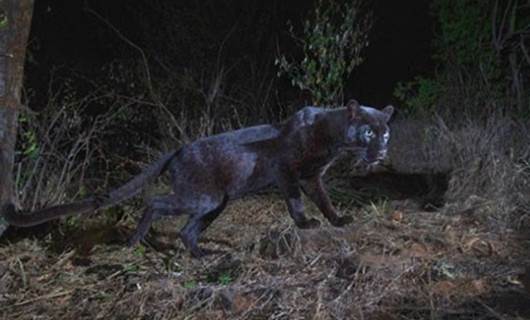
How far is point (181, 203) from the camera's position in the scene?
5504 mm

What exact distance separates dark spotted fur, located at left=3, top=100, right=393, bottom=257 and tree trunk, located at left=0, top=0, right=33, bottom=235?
78 cm

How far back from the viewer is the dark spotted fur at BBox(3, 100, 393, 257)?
5.53 metres

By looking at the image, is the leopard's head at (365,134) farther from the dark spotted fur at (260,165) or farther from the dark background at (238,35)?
the dark background at (238,35)

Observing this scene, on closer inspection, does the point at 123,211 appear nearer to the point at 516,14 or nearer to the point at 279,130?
the point at 279,130

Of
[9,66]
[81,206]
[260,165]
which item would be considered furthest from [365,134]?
[9,66]

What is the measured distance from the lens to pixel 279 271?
500 centimetres

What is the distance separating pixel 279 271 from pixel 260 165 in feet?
3.41

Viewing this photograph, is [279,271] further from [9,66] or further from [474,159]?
[474,159]

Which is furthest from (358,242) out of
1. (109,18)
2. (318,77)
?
(109,18)

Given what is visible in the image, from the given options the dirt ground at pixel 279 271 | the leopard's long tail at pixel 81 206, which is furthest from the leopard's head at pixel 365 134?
the leopard's long tail at pixel 81 206

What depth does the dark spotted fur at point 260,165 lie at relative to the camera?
18.1 feet

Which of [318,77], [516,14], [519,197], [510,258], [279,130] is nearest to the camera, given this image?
[510,258]

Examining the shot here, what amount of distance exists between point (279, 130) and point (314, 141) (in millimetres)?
316

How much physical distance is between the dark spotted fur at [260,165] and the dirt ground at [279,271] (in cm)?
29
